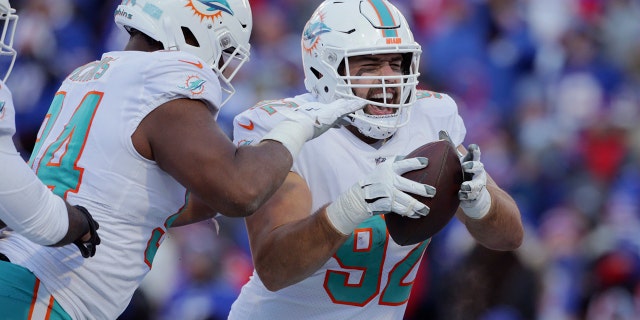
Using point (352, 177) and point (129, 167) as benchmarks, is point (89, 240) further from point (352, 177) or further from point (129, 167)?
point (352, 177)

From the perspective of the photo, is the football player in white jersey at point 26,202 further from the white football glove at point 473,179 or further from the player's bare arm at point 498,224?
the player's bare arm at point 498,224

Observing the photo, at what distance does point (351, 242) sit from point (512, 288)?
3.17 m

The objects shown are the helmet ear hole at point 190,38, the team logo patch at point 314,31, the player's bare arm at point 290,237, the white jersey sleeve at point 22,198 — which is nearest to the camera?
the white jersey sleeve at point 22,198

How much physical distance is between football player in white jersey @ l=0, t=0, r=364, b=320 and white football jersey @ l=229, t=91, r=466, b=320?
383 millimetres

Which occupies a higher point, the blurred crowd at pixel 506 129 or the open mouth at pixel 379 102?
the open mouth at pixel 379 102

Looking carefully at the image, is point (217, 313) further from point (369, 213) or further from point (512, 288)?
point (369, 213)

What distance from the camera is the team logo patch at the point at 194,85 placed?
2963 mm

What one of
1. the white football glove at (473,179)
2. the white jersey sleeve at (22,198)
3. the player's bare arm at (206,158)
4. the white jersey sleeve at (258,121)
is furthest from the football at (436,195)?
the white jersey sleeve at (22,198)

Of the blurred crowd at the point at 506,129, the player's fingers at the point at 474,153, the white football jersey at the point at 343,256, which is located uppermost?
the player's fingers at the point at 474,153

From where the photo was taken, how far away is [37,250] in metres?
3.01

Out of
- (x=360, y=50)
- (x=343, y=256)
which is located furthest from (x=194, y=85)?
(x=343, y=256)

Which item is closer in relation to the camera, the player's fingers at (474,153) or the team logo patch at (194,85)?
the team logo patch at (194,85)

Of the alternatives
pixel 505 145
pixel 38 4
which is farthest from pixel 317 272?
pixel 38 4

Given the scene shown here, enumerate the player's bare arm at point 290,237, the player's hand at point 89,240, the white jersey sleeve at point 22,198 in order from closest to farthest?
the white jersey sleeve at point 22,198 → the player's hand at point 89,240 → the player's bare arm at point 290,237
